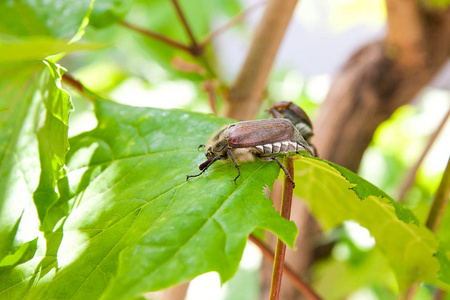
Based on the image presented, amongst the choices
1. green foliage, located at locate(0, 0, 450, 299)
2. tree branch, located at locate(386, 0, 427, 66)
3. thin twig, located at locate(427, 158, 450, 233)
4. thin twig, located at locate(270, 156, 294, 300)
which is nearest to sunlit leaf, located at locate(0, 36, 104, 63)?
green foliage, located at locate(0, 0, 450, 299)

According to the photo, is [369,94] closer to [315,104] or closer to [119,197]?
[315,104]

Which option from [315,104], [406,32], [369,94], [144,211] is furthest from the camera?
[315,104]

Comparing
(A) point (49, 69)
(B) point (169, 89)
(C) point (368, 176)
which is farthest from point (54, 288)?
(C) point (368, 176)

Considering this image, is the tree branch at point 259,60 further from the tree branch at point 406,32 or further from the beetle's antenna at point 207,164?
the tree branch at point 406,32

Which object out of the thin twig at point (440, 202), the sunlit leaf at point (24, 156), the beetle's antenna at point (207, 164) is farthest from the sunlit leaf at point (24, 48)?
the thin twig at point (440, 202)

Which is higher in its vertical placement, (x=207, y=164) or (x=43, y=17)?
(x=43, y=17)

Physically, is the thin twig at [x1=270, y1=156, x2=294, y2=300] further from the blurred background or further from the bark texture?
the bark texture

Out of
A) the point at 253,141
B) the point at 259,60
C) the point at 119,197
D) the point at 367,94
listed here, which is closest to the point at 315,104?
the point at 367,94
